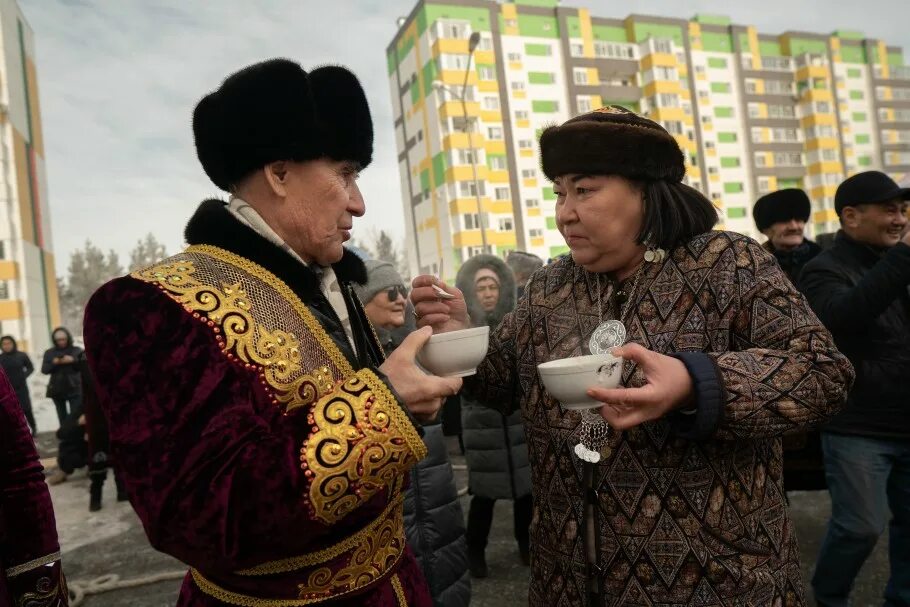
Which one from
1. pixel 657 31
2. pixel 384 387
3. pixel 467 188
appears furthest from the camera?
pixel 657 31

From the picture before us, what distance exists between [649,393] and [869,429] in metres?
2.50

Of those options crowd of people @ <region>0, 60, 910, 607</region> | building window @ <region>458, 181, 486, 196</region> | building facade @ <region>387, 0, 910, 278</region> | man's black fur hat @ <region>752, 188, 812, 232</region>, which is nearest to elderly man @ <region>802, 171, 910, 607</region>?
man's black fur hat @ <region>752, 188, 812, 232</region>

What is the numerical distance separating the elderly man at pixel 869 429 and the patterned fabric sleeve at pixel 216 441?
2.91 metres

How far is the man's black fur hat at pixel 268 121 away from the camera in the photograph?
1.42m

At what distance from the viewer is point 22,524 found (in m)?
1.67

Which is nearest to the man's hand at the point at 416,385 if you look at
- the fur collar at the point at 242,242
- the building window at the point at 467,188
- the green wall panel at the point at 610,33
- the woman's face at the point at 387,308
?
the fur collar at the point at 242,242

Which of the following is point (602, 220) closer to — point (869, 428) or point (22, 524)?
point (22, 524)

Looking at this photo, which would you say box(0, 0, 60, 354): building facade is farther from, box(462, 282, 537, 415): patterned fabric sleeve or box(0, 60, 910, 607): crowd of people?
box(0, 60, 910, 607): crowd of people

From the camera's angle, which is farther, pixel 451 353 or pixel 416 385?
pixel 451 353

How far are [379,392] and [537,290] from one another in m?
1.07

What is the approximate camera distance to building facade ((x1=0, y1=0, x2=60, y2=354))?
67.2 ft

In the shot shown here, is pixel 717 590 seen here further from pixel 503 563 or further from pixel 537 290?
pixel 503 563

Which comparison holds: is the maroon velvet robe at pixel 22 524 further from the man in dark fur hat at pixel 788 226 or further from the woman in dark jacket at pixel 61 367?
the woman in dark jacket at pixel 61 367

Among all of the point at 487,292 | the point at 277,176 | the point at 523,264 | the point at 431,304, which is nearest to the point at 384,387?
the point at 277,176
